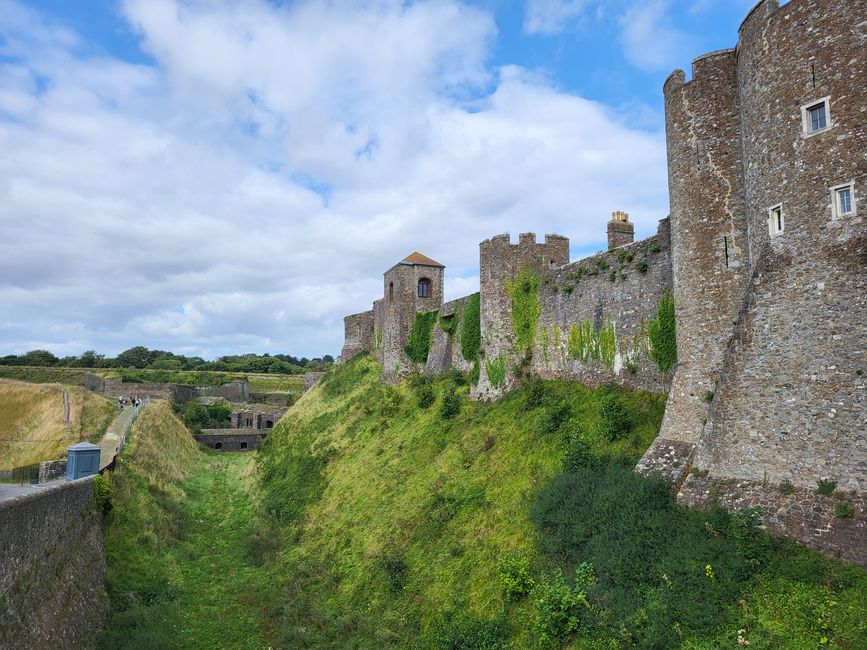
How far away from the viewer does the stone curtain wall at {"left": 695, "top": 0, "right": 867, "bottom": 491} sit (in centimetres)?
969

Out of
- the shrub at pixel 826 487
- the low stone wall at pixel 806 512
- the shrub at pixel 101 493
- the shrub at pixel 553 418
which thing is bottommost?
the shrub at pixel 101 493

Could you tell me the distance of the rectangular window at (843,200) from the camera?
9.96m

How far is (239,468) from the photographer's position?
39.8 meters

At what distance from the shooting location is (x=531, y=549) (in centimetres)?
1380

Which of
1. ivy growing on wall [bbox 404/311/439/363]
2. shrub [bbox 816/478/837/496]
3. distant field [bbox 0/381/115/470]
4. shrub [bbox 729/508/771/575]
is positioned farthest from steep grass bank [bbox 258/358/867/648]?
distant field [bbox 0/381/115/470]

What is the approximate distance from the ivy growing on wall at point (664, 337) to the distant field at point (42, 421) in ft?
90.4

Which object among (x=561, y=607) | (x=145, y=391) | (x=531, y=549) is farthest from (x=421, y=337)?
(x=145, y=391)

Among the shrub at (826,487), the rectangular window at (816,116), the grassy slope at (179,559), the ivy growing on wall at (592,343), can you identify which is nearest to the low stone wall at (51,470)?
the grassy slope at (179,559)

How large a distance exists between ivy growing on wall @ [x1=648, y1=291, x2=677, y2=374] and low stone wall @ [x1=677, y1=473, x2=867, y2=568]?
596 centimetres

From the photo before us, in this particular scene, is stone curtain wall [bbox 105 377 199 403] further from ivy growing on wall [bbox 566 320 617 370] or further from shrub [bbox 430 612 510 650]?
shrub [bbox 430 612 510 650]

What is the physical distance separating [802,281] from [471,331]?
62.4 ft

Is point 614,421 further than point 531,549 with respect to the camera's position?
Yes

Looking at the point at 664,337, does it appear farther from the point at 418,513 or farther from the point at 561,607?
the point at 418,513

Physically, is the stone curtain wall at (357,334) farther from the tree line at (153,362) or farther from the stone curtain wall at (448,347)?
the tree line at (153,362)
